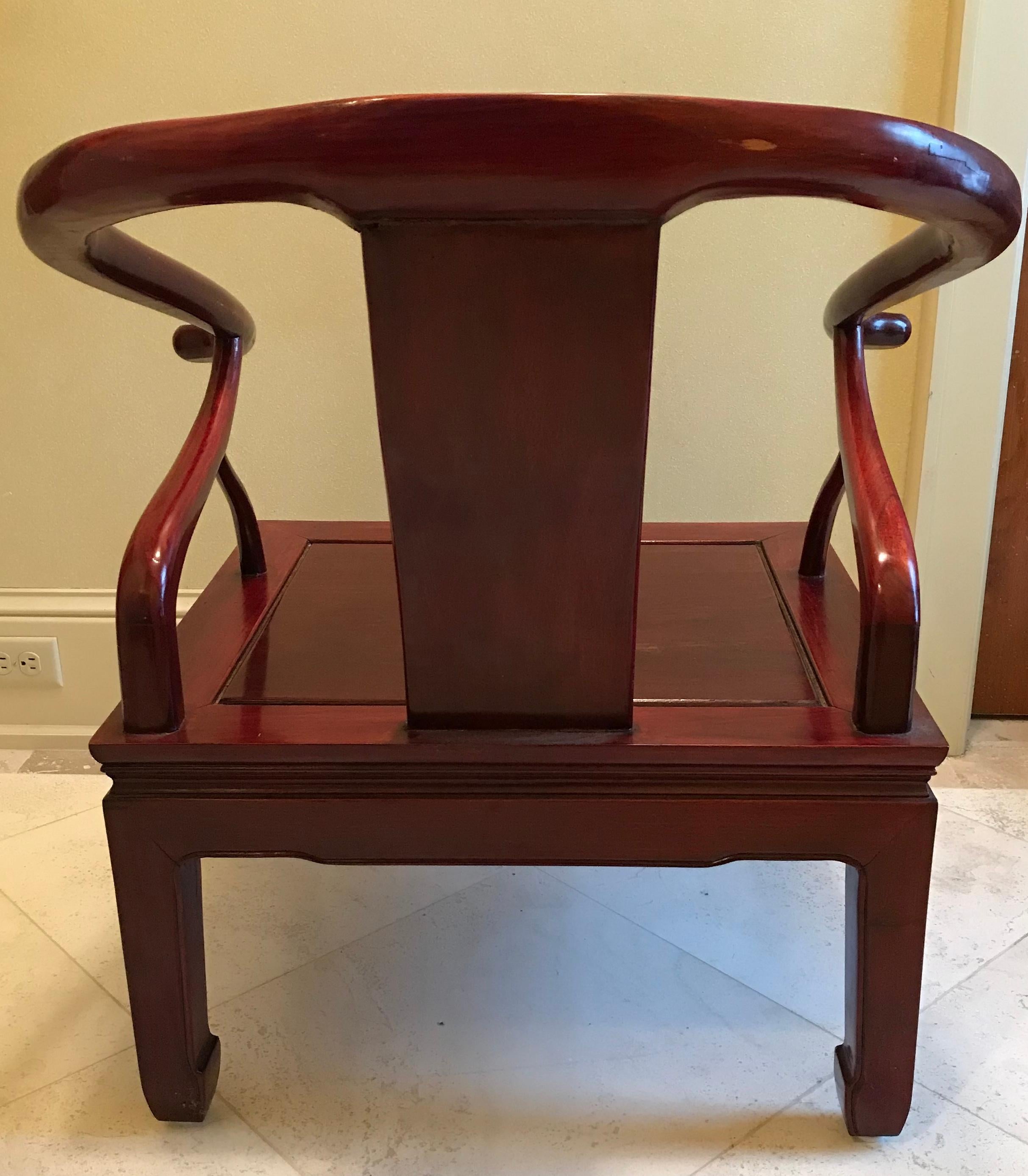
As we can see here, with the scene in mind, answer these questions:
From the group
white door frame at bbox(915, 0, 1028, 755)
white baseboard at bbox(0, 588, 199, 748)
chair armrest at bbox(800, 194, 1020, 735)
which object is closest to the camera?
chair armrest at bbox(800, 194, 1020, 735)

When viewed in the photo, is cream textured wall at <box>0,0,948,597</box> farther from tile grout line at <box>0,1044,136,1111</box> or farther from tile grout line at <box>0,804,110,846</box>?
tile grout line at <box>0,1044,136,1111</box>

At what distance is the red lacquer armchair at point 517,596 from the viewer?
2.04ft

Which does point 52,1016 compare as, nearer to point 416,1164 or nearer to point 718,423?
point 416,1164

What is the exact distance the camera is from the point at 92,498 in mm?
1770

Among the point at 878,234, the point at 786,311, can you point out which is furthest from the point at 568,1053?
the point at 878,234

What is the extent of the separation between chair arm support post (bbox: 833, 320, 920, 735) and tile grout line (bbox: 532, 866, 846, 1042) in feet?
1.08

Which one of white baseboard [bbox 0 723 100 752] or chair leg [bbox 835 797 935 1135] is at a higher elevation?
chair leg [bbox 835 797 935 1135]

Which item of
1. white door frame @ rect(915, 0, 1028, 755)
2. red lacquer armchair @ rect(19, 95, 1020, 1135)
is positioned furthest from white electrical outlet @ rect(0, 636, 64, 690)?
white door frame @ rect(915, 0, 1028, 755)

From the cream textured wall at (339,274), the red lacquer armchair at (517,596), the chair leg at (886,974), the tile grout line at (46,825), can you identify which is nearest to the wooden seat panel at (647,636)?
the red lacquer armchair at (517,596)

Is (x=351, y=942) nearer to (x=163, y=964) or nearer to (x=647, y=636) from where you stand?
(x=163, y=964)

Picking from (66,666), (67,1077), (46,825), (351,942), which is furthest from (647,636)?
(66,666)

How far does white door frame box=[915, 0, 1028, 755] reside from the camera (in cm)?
147

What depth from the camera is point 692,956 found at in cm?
126

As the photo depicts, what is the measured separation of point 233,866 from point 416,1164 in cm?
60
